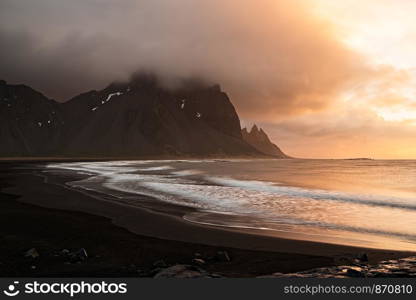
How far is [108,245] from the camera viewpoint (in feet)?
42.8

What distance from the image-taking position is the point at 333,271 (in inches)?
377

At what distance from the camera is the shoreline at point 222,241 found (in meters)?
10.9

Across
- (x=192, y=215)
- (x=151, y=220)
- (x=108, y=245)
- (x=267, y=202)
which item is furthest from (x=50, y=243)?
(x=267, y=202)

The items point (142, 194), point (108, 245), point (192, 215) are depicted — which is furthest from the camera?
point (142, 194)

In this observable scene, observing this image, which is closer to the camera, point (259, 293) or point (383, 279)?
point (259, 293)

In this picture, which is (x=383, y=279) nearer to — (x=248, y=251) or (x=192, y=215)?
(x=248, y=251)

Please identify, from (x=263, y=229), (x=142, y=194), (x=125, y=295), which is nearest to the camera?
(x=125, y=295)

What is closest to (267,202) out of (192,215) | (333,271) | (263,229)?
(192,215)

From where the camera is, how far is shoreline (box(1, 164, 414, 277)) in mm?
10938

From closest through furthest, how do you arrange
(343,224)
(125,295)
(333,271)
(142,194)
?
(125,295)
(333,271)
(343,224)
(142,194)

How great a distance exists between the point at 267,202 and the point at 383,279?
17.3m

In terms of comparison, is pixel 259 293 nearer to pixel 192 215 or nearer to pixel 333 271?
pixel 333 271

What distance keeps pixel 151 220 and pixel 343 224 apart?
10.2 m

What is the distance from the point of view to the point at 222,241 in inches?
543
